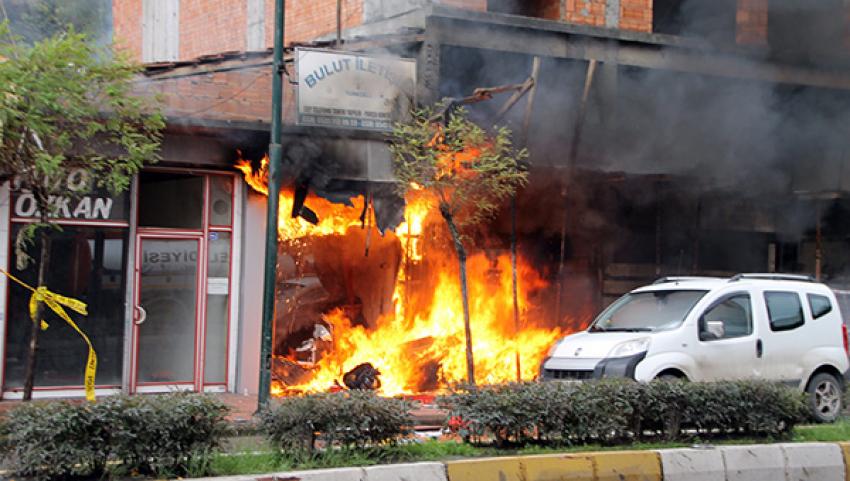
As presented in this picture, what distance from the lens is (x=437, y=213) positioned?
50.0ft

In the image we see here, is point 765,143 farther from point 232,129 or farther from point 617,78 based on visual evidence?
point 232,129

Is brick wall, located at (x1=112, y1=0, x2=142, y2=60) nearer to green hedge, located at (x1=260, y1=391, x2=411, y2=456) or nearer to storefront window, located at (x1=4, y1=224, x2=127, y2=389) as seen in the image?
storefront window, located at (x1=4, y1=224, x2=127, y2=389)

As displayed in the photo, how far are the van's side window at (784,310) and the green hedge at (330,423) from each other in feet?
20.3

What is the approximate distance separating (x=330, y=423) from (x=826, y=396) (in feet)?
24.3

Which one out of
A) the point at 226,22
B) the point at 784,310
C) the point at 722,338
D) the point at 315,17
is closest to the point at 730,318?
the point at 722,338

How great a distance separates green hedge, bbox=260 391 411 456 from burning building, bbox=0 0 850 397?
18.5 feet

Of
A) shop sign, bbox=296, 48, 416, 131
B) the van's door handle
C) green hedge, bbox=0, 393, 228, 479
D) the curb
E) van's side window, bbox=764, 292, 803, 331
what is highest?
shop sign, bbox=296, 48, 416, 131

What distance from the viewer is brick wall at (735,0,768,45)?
17.2m

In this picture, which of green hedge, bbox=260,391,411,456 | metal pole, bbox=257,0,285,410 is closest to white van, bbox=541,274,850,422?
metal pole, bbox=257,0,285,410

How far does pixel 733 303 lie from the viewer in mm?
11328

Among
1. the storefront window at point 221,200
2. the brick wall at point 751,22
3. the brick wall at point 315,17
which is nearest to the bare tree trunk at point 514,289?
the brick wall at point 315,17

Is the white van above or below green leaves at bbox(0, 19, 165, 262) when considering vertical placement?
below

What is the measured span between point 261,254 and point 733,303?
21.4 feet

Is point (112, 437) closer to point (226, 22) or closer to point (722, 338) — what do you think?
point (722, 338)
